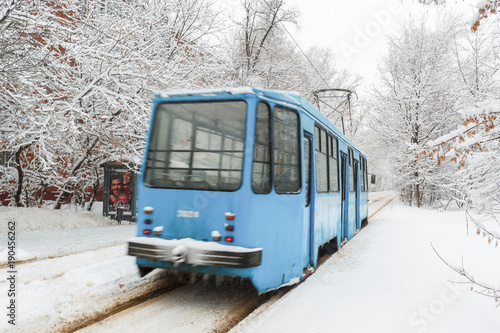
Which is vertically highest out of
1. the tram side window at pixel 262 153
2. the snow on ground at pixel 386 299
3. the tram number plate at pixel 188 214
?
the tram side window at pixel 262 153

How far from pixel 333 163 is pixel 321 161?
3.79ft

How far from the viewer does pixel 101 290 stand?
4.98 meters

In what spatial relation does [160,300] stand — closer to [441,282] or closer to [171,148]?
[171,148]

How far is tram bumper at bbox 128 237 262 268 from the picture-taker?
4227mm

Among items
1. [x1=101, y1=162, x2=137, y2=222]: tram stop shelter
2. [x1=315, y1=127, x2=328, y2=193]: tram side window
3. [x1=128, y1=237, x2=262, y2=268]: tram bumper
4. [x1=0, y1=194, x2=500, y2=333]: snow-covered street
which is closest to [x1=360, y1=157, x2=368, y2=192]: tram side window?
[x1=0, y1=194, x2=500, y2=333]: snow-covered street

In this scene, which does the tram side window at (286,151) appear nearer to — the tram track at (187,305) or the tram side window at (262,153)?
the tram side window at (262,153)

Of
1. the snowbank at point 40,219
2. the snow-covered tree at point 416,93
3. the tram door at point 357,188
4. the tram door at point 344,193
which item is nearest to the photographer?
the tram door at point 344,193

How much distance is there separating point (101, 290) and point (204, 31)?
12.4 m

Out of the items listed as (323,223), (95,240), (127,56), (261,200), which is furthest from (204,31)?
(261,200)

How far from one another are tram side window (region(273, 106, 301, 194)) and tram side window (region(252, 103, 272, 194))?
133mm

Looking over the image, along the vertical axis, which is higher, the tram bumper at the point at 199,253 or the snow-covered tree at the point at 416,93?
the snow-covered tree at the point at 416,93

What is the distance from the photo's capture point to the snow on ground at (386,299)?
13.3 ft

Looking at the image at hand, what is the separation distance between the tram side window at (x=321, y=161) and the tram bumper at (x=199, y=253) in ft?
8.11

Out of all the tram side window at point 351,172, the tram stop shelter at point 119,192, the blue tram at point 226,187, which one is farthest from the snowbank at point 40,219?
the tram side window at point 351,172
